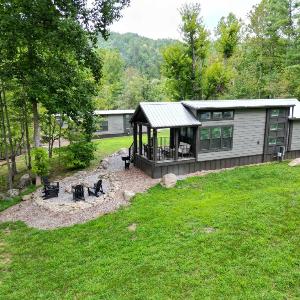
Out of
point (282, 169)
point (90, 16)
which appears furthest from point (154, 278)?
point (90, 16)

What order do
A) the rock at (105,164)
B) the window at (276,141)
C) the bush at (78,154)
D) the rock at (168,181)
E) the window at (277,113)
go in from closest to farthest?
the rock at (168,181)
the window at (277,113)
the window at (276,141)
the bush at (78,154)
the rock at (105,164)

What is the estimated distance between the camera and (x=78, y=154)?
16938 millimetres

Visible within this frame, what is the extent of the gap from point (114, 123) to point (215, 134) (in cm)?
1673

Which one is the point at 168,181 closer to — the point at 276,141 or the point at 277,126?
the point at 276,141

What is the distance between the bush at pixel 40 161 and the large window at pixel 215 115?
8.19 metres

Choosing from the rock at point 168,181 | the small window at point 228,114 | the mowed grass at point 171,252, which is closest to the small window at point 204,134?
the small window at point 228,114

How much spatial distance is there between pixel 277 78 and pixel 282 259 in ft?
78.9

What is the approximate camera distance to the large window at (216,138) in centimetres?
1462

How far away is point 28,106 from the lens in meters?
15.5

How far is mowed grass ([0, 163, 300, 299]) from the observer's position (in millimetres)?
6152

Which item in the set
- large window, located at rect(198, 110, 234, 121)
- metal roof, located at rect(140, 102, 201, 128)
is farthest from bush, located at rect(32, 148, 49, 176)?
large window, located at rect(198, 110, 234, 121)

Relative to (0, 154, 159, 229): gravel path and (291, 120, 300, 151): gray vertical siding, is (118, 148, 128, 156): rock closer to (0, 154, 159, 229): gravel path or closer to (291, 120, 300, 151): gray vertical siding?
(0, 154, 159, 229): gravel path

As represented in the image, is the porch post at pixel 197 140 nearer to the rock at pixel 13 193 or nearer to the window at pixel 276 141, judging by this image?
the window at pixel 276 141

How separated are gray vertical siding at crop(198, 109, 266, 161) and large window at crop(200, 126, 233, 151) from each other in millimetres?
258
